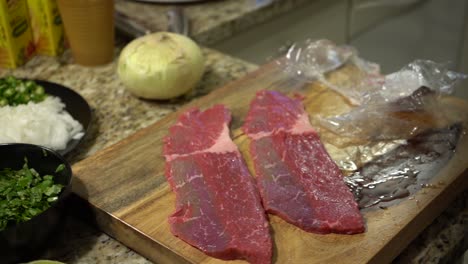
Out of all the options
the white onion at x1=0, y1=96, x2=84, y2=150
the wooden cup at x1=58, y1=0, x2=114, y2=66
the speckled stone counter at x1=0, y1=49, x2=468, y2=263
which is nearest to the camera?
the speckled stone counter at x1=0, y1=49, x2=468, y2=263

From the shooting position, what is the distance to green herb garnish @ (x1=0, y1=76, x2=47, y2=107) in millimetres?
1265

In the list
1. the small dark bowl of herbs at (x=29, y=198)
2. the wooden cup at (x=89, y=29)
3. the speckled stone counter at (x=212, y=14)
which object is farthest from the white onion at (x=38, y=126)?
the speckled stone counter at (x=212, y=14)

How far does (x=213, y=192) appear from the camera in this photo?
102 cm

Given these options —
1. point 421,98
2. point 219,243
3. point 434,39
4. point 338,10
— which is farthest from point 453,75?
point 434,39

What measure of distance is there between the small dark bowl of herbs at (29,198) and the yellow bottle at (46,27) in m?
0.51

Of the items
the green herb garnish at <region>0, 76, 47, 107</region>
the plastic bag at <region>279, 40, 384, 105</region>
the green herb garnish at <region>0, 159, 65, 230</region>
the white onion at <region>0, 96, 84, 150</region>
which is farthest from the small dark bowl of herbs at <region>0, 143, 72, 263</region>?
the plastic bag at <region>279, 40, 384, 105</region>

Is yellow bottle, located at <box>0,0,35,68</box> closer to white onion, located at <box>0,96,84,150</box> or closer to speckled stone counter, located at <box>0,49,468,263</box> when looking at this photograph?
speckled stone counter, located at <box>0,49,468,263</box>

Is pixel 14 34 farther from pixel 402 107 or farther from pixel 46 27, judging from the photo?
pixel 402 107

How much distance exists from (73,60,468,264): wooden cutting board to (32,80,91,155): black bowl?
118mm

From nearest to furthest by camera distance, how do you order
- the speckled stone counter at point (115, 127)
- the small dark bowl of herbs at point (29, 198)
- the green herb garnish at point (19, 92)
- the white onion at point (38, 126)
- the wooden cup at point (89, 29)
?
the small dark bowl of herbs at point (29, 198), the speckled stone counter at point (115, 127), the white onion at point (38, 126), the green herb garnish at point (19, 92), the wooden cup at point (89, 29)

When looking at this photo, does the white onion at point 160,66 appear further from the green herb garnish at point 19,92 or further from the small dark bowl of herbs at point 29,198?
the small dark bowl of herbs at point 29,198

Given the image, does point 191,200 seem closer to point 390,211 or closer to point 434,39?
point 390,211

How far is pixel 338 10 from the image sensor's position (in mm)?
2049

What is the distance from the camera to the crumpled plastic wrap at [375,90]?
3.88 feet
